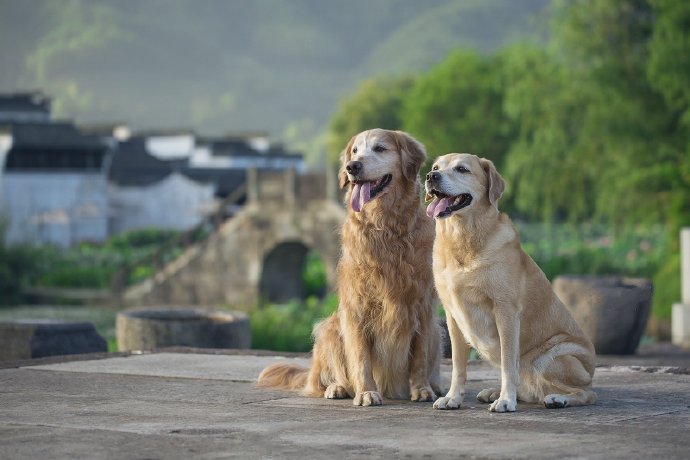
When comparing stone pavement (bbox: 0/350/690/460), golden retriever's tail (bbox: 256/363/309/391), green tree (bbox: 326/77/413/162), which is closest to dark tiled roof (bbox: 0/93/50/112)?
green tree (bbox: 326/77/413/162)

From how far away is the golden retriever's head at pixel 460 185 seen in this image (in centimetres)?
783

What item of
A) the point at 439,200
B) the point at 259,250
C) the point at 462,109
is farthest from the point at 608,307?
the point at 462,109

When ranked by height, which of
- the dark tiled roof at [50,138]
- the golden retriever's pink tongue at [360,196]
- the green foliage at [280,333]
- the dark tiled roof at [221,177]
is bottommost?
the green foliage at [280,333]

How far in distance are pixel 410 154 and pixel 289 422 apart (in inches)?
83.5

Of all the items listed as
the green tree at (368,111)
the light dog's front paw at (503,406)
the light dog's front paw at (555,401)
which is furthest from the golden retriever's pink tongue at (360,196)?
the green tree at (368,111)

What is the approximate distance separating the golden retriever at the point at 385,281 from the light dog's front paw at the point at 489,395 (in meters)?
0.35

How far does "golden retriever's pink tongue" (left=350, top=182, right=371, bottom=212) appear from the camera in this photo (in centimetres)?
856

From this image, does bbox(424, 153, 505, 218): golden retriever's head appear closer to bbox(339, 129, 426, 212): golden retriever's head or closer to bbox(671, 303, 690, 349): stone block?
bbox(339, 129, 426, 212): golden retriever's head

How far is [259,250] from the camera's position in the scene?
47.7 m

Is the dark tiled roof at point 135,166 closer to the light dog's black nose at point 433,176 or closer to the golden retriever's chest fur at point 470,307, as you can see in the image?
the golden retriever's chest fur at point 470,307

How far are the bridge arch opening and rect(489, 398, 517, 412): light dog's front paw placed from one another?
39.8 m

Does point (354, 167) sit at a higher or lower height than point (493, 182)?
higher

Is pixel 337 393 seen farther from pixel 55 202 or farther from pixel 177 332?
pixel 55 202

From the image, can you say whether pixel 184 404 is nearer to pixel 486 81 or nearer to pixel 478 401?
pixel 478 401
